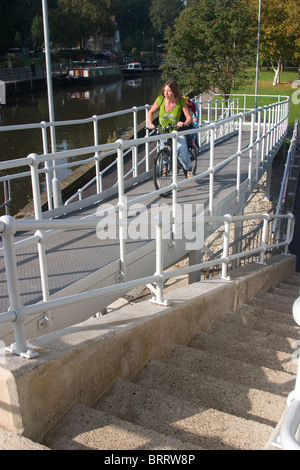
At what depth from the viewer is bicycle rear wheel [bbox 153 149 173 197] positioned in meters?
7.41

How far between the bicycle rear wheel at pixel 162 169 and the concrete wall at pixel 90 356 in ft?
9.99

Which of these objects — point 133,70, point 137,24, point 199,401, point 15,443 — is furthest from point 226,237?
point 137,24

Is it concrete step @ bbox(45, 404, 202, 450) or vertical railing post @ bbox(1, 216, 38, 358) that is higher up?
vertical railing post @ bbox(1, 216, 38, 358)

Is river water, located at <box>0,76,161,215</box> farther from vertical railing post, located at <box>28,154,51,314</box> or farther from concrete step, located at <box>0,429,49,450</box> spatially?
concrete step, located at <box>0,429,49,450</box>

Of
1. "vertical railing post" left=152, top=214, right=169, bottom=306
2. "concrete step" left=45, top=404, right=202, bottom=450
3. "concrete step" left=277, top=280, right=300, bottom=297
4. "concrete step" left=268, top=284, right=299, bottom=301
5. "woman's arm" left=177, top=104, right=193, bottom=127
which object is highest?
"woman's arm" left=177, top=104, right=193, bottom=127

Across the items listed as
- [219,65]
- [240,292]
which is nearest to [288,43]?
[219,65]

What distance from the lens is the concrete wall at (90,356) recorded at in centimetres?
255

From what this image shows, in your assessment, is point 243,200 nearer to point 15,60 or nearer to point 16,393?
point 16,393

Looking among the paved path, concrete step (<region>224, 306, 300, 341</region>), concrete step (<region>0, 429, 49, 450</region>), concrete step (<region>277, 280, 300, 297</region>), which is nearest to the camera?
concrete step (<region>0, 429, 49, 450</region>)

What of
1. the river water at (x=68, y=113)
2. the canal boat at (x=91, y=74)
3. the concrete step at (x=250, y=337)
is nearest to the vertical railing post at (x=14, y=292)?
the concrete step at (x=250, y=337)

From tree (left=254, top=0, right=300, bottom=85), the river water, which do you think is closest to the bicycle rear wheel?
the river water

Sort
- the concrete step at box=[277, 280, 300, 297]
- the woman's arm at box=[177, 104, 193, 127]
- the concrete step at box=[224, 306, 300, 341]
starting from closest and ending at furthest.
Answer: the concrete step at box=[224, 306, 300, 341] → the woman's arm at box=[177, 104, 193, 127] → the concrete step at box=[277, 280, 300, 297]
